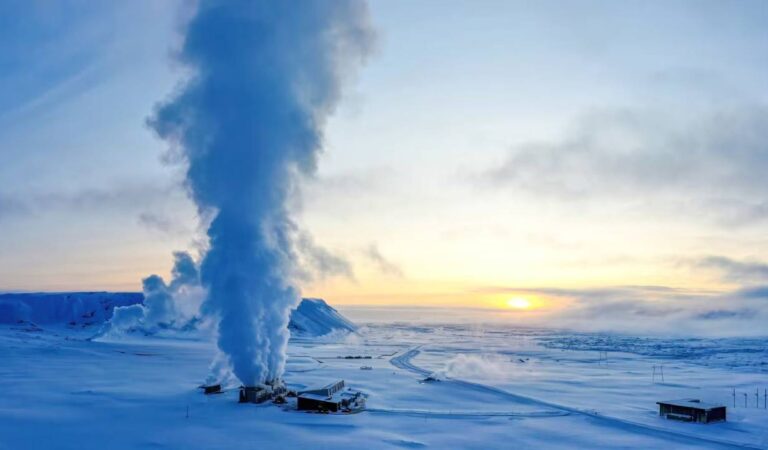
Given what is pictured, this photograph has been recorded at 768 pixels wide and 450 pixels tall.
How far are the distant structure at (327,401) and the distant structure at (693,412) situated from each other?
93.1 feet

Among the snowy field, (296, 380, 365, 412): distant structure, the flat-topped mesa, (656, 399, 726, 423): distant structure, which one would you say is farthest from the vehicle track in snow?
the flat-topped mesa

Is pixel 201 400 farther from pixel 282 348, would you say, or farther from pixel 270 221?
pixel 270 221

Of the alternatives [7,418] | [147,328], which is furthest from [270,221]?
[147,328]

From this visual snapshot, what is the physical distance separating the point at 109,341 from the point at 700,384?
132059mm

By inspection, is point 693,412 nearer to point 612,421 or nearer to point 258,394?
point 612,421

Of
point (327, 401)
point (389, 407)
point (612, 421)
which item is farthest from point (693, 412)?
point (327, 401)

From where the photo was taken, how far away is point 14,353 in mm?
113750

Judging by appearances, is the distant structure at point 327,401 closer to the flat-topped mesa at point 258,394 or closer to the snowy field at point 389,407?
the snowy field at point 389,407

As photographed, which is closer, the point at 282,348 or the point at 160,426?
the point at 160,426

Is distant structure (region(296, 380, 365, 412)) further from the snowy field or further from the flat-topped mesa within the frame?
the flat-topped mesa

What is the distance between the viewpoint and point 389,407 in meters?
58.4

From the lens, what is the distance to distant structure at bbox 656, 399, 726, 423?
5347 centimetres

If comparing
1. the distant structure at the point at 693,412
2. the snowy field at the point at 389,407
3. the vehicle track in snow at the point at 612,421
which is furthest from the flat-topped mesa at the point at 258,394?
the distant structure at the point at 693,412

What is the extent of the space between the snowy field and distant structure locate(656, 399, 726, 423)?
1.24 metres
